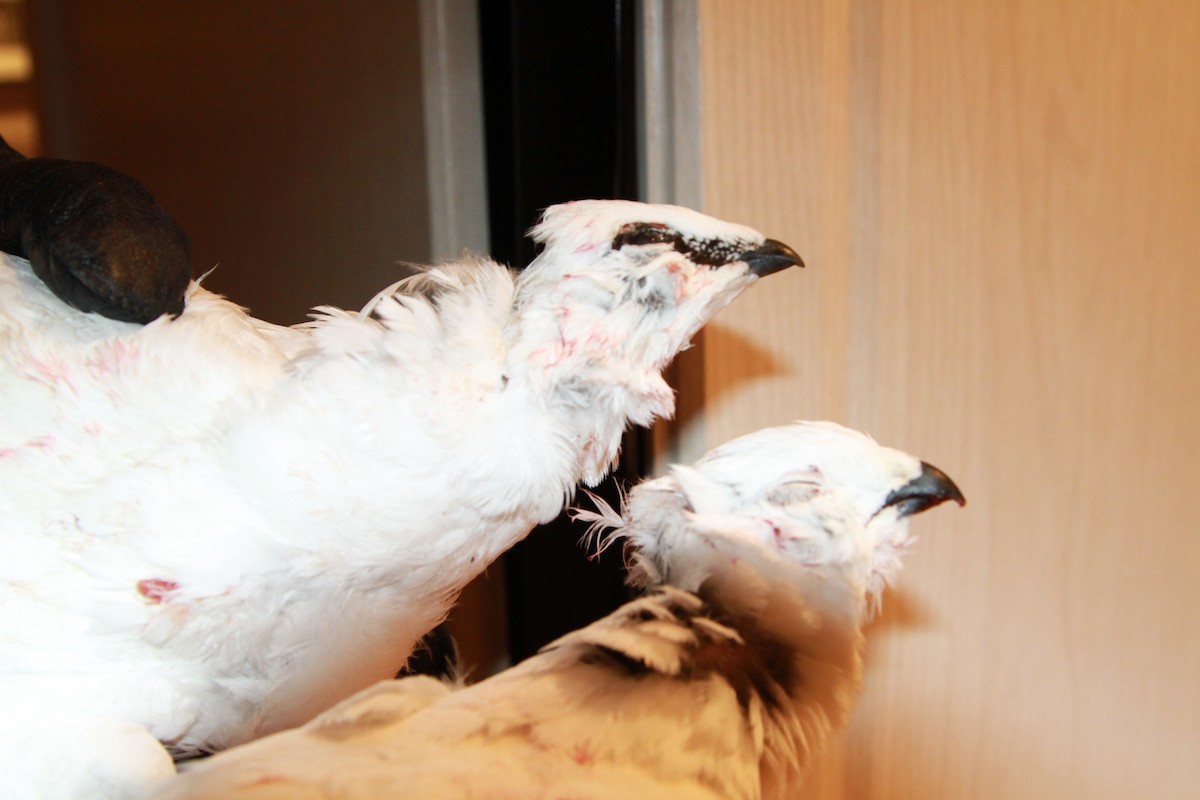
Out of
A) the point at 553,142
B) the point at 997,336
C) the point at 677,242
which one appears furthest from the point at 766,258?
the point at 997,336

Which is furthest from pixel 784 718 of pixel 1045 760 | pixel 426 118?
pixel 1045 760

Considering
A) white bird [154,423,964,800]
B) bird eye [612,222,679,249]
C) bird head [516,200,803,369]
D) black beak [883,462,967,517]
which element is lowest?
white bird [154,423,964,800]

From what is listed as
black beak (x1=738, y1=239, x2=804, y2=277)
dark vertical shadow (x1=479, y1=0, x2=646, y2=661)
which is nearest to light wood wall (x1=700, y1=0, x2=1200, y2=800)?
dark vertical shadow (x1=479, y1=0, x2=646, y2=661)

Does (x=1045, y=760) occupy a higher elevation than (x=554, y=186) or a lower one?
lower

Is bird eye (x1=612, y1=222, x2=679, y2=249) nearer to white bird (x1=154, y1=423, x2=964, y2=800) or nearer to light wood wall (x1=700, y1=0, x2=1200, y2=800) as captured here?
white bird (x1=154, y1=423, x2=964, y2=800)

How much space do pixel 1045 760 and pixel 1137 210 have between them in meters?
0.34

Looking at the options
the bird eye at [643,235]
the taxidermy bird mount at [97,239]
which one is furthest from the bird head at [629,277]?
the taxidermy bird mount at [97,239]

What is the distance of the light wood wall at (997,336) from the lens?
1.43 feet

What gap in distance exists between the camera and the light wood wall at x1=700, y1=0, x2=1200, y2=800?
0.44 metres

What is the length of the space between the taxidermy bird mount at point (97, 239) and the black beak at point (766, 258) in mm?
167

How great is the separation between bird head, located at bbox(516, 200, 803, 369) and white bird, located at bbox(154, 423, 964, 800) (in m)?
0.05

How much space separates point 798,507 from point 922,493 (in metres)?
→ 0.04

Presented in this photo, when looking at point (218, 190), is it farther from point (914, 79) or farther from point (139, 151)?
point (914, 79)

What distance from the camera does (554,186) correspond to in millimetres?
383
